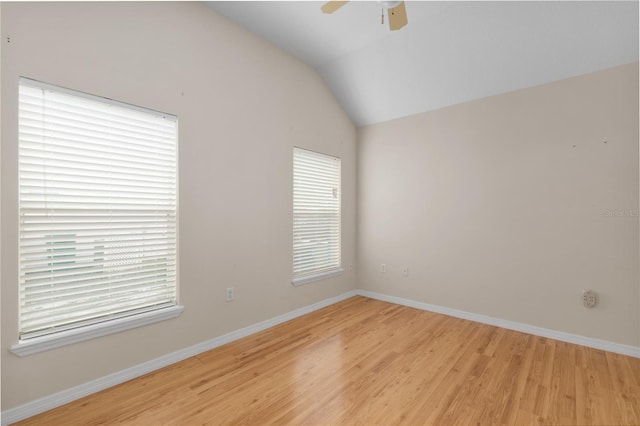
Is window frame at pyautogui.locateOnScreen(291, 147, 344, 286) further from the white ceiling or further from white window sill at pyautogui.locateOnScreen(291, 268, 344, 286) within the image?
the white ceiling

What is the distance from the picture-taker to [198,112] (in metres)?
2.72

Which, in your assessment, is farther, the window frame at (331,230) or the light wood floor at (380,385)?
the window frame at (331,230)

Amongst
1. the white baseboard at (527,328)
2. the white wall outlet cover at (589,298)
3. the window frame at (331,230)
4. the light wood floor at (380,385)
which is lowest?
the light wood floor at (380,385)

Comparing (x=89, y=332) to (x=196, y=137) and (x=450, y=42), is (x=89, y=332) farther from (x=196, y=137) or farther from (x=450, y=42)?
(x=450, y=42)

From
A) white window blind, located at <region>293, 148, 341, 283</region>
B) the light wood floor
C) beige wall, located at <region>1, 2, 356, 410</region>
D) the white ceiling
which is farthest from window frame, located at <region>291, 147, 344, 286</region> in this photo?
the white ceiling

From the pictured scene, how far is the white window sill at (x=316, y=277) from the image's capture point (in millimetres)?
3646

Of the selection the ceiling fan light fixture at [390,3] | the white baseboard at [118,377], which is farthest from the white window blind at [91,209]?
the ceiling fan light fixture at [390,3]

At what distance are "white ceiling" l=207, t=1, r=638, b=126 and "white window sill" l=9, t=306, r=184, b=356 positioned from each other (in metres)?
2.85

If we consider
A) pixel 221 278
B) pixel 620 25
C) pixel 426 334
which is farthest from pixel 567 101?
pixel 221 278

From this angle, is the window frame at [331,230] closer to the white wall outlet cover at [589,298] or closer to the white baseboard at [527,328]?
the white baseboard at [527,328]

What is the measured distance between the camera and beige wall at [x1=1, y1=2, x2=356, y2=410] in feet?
6.09

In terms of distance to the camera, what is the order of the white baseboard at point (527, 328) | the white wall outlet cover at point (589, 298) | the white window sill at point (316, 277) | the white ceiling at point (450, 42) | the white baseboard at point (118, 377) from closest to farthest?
the white baseboard at point (118, 377) → the white ceiling at point (450, 42) → the white baseboard at point (527, 328) → the white wall outlet cover at point (589, 298) → the white window sill at point (316, 277)

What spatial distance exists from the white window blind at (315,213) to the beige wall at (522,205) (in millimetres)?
658

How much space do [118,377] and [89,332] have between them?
1.44 ft
